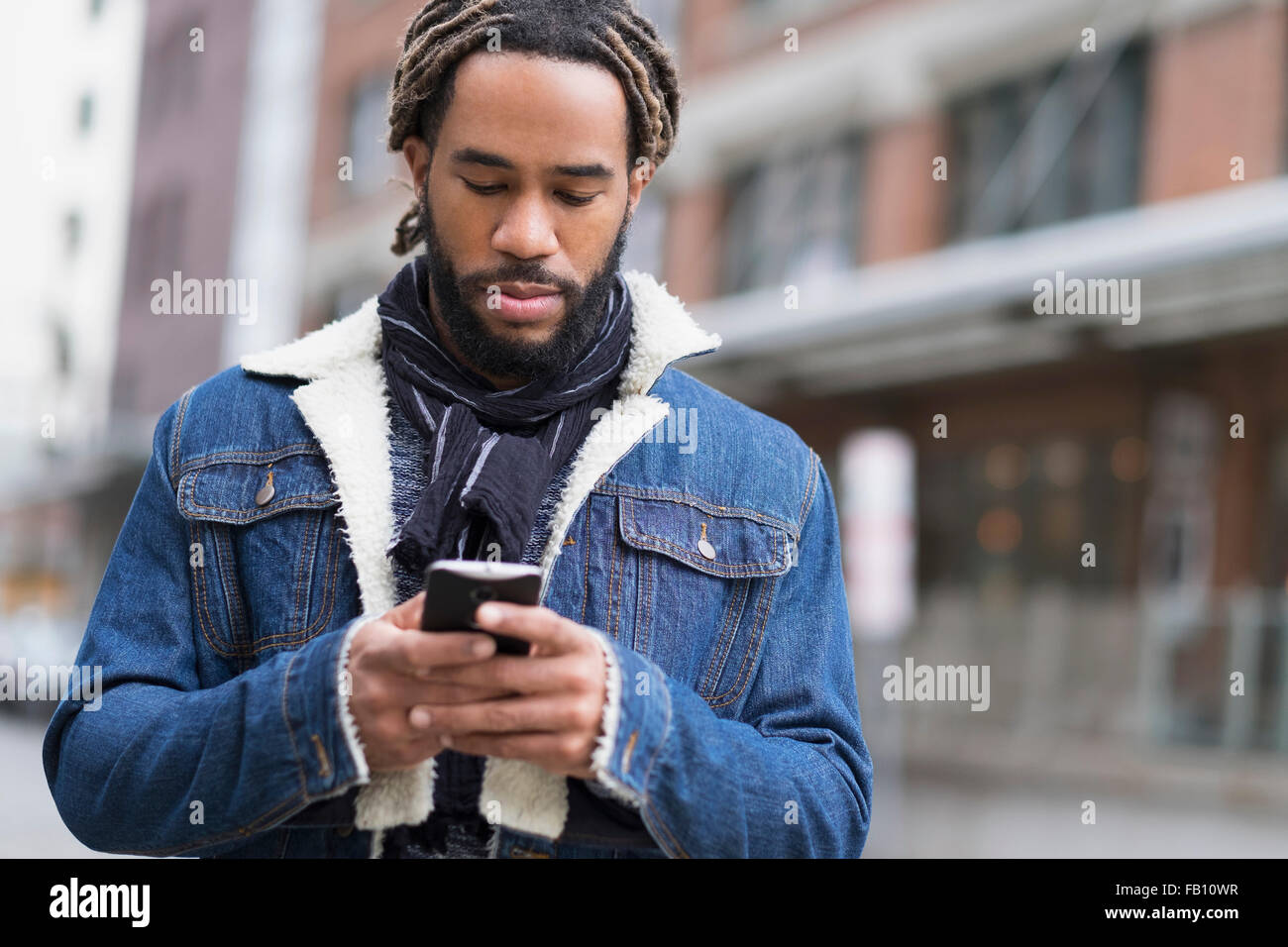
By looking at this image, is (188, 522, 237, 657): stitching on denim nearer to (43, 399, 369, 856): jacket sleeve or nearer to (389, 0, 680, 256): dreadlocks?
(43, 399, 369, 856): jacket sleeve

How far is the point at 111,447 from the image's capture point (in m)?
24.8

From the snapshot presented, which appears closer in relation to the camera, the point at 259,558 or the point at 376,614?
the point at 376,614

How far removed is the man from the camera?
1.71 m

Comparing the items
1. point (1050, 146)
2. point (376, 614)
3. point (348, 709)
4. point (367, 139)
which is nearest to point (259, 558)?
point (376, 614)

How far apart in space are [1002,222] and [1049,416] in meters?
2.28

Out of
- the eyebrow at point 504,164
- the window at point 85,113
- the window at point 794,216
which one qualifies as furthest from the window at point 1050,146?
the window at point 85,113

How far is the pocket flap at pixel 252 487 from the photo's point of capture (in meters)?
1.94

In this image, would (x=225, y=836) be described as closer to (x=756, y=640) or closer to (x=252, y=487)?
(x=252, y=487)

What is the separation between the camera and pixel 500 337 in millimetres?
1957

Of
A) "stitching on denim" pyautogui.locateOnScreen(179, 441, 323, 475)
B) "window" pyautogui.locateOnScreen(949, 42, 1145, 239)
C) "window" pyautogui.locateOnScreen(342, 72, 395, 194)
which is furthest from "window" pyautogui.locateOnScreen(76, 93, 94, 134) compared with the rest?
"stitching on denim" pyautogui.locateOnScreen(179, 441, 323, 475)

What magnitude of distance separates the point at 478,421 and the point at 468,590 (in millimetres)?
474
